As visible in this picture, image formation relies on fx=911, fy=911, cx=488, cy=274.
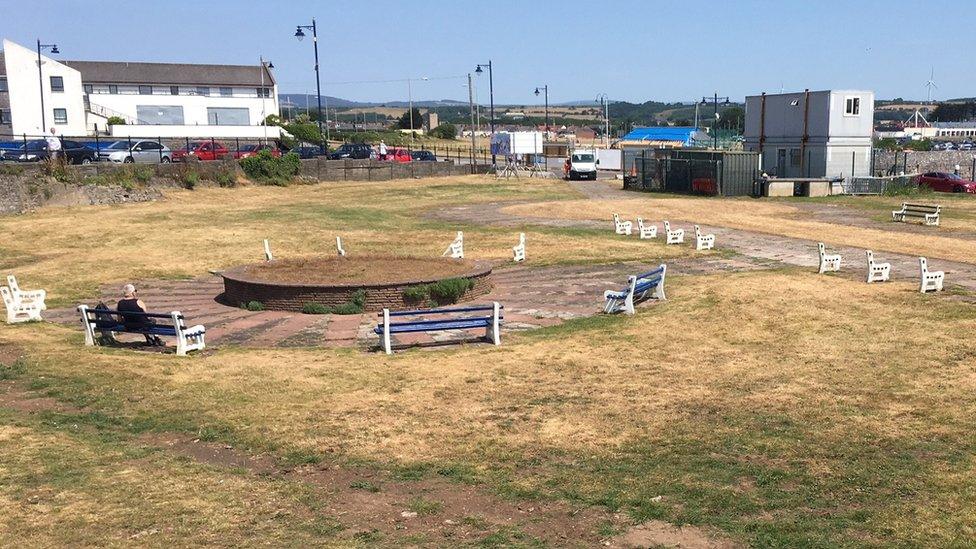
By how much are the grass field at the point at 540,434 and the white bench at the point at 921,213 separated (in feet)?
48.6

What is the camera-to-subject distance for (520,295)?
2012 centimetres

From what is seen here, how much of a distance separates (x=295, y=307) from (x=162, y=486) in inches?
385

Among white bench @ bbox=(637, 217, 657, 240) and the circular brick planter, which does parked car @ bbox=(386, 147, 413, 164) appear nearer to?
white bench @ bbox=(637, 217, 657, 240)

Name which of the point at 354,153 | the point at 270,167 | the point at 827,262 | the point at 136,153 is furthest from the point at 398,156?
the point at 827,262

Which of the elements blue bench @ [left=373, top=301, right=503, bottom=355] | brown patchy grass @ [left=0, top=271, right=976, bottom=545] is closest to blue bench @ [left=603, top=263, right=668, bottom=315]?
brown patchy grass @ [left=0, top=271, right=976, bottom=545]

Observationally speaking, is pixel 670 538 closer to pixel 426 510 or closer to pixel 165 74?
pixel 426 510

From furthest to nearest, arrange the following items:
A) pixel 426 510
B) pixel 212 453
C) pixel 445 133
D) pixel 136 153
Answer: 1. pixel 445 133
2. pixel 136 153
3. pixel 212 453
4. pixel 426 510

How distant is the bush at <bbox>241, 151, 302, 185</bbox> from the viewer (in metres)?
50.8

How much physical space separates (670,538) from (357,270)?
14.0 metres

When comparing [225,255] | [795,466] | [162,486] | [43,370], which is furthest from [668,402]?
[225,255]

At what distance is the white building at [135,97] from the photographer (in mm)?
74312

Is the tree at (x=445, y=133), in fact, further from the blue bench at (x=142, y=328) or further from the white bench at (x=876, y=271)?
the blue bench at (x=142, y=328)

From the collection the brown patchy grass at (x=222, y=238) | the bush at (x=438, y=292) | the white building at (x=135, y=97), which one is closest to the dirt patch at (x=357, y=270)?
the bush at (x=438, y=292)

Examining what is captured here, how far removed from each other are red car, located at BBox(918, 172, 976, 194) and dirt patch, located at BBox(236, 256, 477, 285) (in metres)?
34.2
